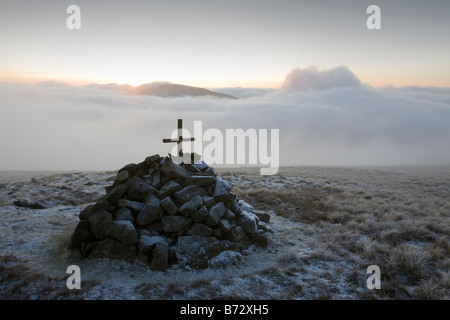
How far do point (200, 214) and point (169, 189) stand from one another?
1.68 meters

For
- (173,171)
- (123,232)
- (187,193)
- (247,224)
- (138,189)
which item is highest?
(173,171)

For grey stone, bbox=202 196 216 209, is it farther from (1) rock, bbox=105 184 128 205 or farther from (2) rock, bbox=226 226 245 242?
(1) rock, bbox=105 184 128 205

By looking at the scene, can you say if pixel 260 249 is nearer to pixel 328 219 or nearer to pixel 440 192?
pixel 328 219

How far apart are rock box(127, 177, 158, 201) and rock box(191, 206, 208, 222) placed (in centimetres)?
198

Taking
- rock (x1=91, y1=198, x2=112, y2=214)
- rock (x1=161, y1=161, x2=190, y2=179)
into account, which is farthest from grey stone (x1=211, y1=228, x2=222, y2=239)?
rock (x1=91, y1=198, x2=112, y2=214)

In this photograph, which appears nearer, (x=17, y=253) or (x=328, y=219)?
(x=17, y=253)

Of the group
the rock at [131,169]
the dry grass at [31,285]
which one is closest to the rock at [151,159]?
the rock at [131,169]

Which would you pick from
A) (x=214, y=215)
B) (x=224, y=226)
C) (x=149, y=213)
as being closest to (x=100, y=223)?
(x=149, y=213)

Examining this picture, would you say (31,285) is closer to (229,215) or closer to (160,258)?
(160,258)

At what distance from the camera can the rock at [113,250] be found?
10172 millimetres

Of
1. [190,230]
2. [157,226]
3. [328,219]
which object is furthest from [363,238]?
[157,226]

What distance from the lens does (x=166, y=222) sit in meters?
10.9
